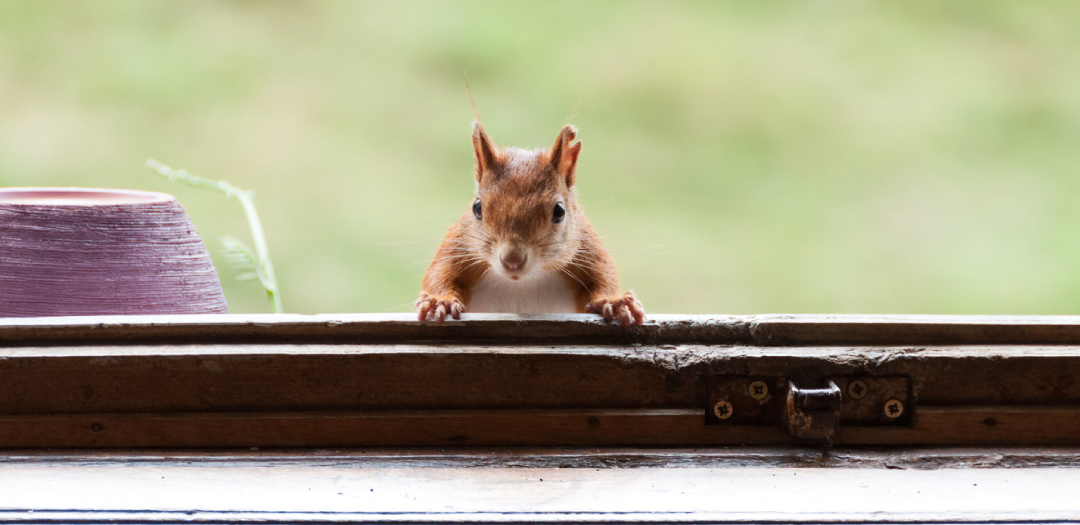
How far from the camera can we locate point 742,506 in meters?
0.73

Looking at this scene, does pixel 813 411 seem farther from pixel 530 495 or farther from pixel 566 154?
pixel 566 154

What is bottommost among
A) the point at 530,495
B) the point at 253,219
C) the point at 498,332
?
the point at 530,495

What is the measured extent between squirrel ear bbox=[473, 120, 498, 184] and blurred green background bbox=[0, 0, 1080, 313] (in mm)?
68

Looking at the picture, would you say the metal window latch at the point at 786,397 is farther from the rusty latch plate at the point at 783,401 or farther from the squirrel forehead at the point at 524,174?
the squirrel forehead at the point at 524,174

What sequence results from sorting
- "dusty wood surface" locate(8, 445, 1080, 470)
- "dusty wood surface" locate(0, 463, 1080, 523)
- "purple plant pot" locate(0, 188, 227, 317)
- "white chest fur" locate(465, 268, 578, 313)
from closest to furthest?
"dusty wood surface" locate(0, 463, 1080, 523), "dusty wood surface" locate(8, 445, 1080, 470), "purple plant pot" locate(0, 188, 227, 317), "white chest fur" locate(465, 268, 578, 313)

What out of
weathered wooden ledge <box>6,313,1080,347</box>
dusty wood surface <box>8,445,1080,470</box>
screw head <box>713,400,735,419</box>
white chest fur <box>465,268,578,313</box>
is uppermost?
white chest fur <box>465,268,578,313</box>

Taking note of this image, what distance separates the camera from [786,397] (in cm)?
84

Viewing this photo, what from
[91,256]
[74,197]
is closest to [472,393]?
[91,256]

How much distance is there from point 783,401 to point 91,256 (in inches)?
30.1

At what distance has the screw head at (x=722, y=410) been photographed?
33.6 inches

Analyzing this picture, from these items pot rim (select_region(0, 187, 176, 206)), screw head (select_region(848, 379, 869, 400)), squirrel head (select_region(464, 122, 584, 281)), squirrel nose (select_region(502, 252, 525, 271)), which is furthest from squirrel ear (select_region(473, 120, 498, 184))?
screw head (select_region(848, 379, 869, 400))

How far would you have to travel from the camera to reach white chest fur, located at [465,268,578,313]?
1155 mm

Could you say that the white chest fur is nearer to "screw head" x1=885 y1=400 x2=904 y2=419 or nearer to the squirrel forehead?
the squirrel forehead

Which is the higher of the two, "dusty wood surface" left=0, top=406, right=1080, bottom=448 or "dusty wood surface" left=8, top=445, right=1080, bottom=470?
"dusty wood surface" left=0, top=406, right=1080, bottom=448
